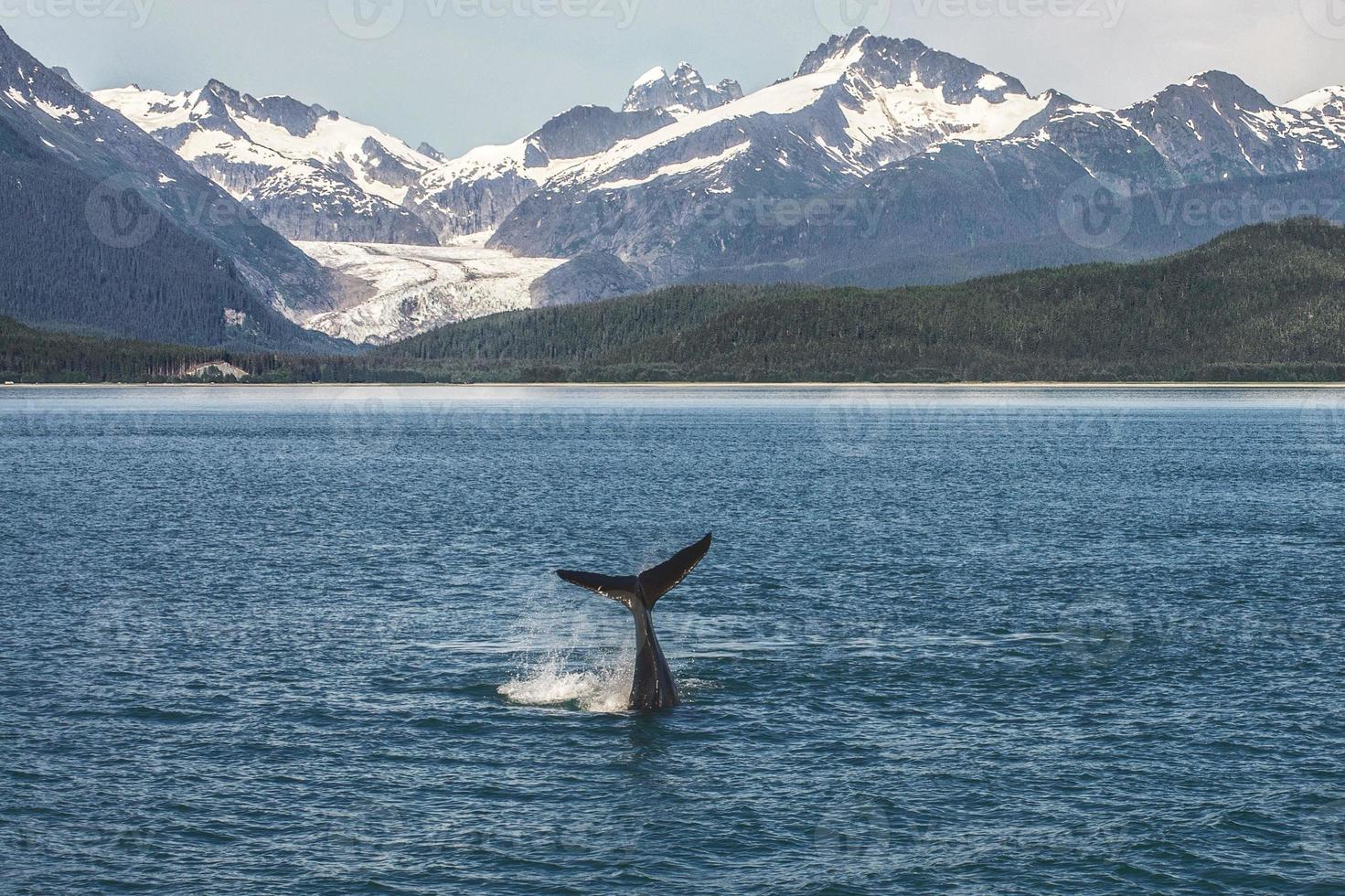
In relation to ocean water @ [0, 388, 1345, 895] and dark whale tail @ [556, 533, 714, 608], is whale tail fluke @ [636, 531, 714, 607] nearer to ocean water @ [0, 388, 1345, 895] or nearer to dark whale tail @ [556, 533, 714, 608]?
dark whale tail @ [556, 533, 714, 608]

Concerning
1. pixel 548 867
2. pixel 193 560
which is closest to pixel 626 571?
pixel 193 560

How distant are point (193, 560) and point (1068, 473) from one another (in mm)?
89931

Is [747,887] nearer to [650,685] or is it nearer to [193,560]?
[650,685]

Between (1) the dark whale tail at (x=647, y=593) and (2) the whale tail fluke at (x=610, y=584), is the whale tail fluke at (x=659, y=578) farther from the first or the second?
(2) the whale tail fluke at (x=610, y=584)

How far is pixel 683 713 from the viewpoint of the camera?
43562 mm

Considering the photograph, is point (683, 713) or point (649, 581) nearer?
point (649, 581)

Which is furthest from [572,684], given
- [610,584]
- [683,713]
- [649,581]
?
[610,584]

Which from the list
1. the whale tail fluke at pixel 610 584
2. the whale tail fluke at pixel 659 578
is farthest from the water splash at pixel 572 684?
the whale tail fluke at pixel 659 578

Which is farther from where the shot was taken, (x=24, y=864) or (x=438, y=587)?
(x=438, y=587)

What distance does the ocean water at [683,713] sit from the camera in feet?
105

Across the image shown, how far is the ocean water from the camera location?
3209cm

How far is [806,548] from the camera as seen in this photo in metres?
82.7

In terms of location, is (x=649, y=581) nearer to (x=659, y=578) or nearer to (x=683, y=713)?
(x=659, y=578)

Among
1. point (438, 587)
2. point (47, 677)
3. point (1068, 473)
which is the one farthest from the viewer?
point (1068, 473)
